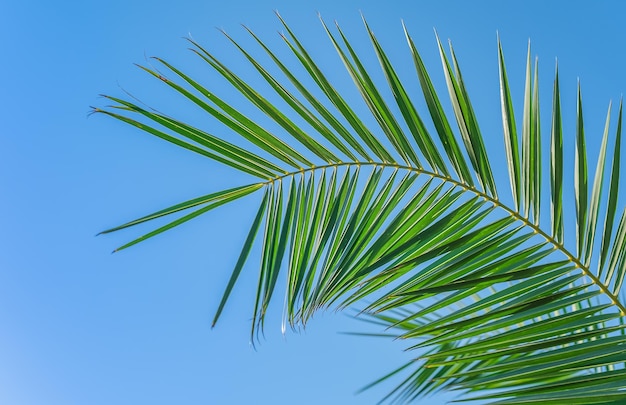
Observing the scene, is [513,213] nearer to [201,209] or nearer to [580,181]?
[580,181]

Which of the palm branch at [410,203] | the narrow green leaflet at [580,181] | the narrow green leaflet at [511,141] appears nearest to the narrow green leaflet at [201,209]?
the palm branch at [410,203]

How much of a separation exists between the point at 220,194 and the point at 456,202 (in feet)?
1.64

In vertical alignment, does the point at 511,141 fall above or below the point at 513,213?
above

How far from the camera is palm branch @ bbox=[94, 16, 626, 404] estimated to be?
116cm

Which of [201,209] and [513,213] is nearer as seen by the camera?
[513,213]

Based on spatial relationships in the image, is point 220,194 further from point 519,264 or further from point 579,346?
point 579,346

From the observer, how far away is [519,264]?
3.93ft

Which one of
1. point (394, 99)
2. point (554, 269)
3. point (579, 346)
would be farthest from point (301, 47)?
point (579, 346)

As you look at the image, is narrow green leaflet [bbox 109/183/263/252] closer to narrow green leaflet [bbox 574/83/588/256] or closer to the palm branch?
the palm branch

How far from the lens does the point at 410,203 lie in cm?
137

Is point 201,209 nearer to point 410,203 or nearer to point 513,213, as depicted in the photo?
point 410,203

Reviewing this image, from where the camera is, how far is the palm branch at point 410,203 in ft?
3.79

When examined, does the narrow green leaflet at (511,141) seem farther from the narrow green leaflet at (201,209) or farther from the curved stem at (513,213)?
the narrow green leaflet at (201,209)

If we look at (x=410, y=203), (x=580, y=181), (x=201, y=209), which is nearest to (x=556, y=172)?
(x=580, y=181)
